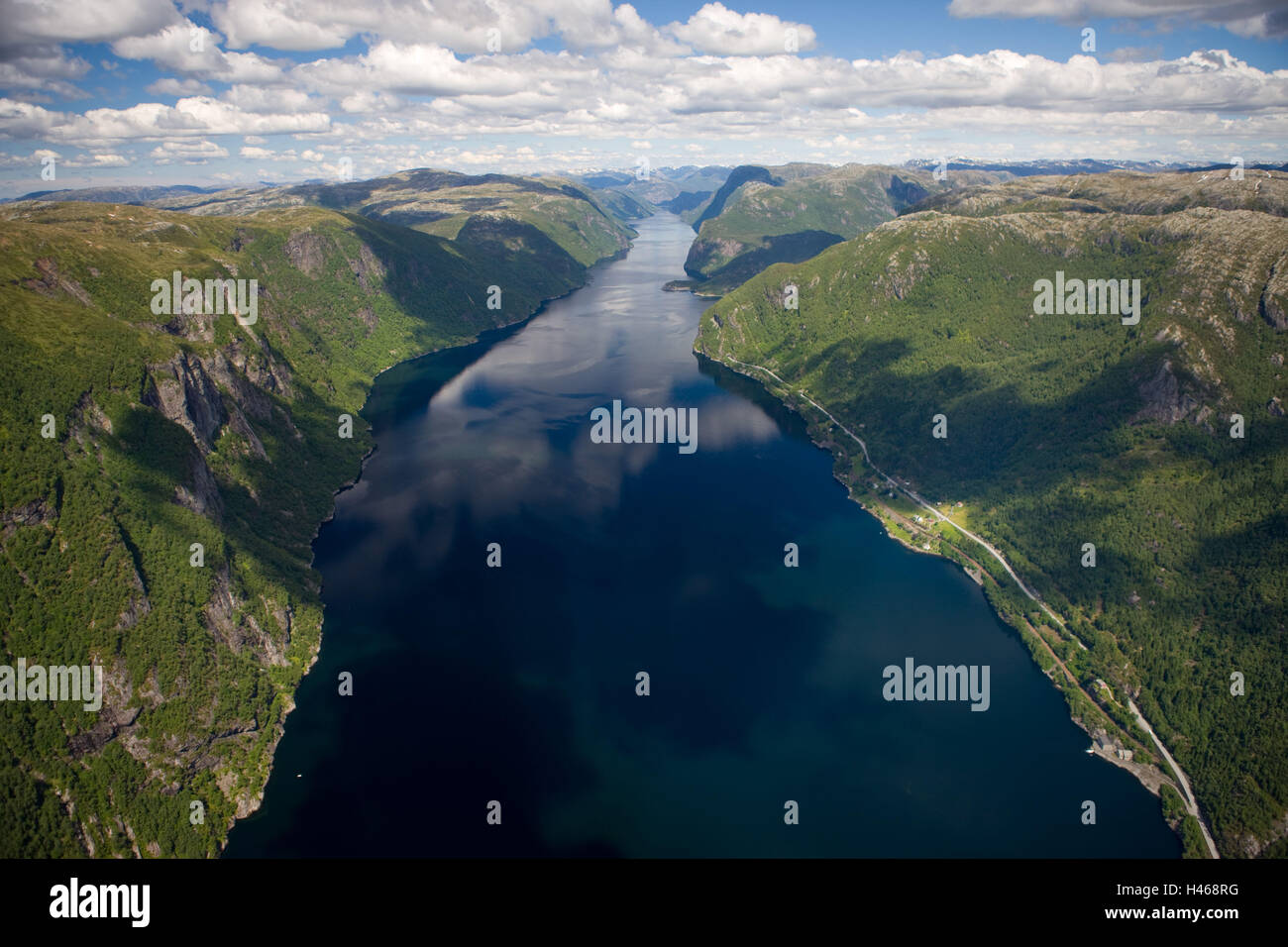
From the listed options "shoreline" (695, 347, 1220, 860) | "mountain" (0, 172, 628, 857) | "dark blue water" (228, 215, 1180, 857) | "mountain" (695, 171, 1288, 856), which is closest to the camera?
"mountain" (0, 172, 628, 857)

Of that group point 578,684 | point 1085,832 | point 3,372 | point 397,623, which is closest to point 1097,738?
point 1085,832

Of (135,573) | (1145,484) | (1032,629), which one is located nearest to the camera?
(135,573)

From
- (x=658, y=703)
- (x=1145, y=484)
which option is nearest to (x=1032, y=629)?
(x=1145, y=484)

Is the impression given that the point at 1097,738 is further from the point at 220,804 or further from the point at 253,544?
the point at 253,544

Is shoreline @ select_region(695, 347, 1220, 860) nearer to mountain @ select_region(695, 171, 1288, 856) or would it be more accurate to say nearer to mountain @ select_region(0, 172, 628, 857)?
mountain @ select_region(695, 171, 1288, 856)

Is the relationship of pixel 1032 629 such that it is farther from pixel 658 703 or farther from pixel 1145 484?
pixel 658 703

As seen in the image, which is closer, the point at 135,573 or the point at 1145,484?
the point at 135,573

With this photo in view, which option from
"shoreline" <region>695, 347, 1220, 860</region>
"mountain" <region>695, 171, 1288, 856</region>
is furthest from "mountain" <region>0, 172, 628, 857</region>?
"mountain" <region>695, 171, 1288, 856</region>
